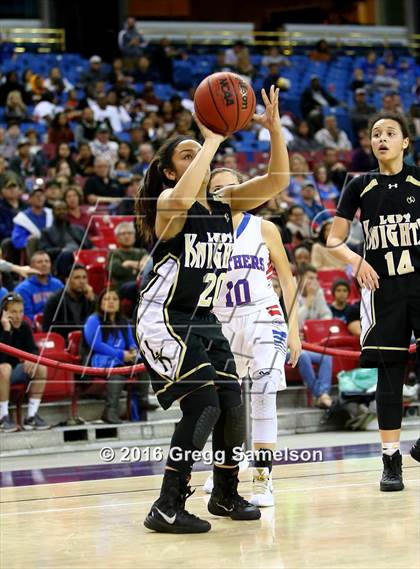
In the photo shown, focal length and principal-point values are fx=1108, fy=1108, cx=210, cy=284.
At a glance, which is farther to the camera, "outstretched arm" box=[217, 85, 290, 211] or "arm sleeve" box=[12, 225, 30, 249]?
"arm sleeve" box=[12, 225, 30, 249]

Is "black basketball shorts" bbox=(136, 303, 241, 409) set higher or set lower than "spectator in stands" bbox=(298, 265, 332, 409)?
higher

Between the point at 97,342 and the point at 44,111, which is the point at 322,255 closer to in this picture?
the point at 97,342

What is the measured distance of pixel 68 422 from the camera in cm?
897

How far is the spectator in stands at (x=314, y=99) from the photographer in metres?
17.8

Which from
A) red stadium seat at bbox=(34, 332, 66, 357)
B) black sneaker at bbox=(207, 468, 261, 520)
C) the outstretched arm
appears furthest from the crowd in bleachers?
black sneaker at bbox=(207, 468, 261, 520)

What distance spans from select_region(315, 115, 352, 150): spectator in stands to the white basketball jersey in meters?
10.6

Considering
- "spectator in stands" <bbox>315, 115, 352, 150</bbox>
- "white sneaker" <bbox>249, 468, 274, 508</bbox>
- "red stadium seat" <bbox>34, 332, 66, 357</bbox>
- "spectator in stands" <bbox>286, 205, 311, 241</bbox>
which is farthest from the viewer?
"spectator in stands" <bbox>315, 115, 352, 150</bbox>

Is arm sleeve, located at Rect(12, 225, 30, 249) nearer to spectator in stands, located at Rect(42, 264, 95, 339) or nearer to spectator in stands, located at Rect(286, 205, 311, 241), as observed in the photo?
spectator in stands, located at Rect(42, 264, 95, 339)

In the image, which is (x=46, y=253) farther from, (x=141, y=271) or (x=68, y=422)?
(x=68, y=422)

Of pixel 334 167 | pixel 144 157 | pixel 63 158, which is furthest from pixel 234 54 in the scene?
pixel 63 158

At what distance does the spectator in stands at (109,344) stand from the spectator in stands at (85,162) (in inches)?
184

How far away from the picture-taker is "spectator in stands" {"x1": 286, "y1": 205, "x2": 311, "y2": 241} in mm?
11875

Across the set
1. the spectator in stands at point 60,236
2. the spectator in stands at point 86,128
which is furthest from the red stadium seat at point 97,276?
the spectator in stands at point 86,128

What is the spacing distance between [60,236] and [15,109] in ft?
15.6
